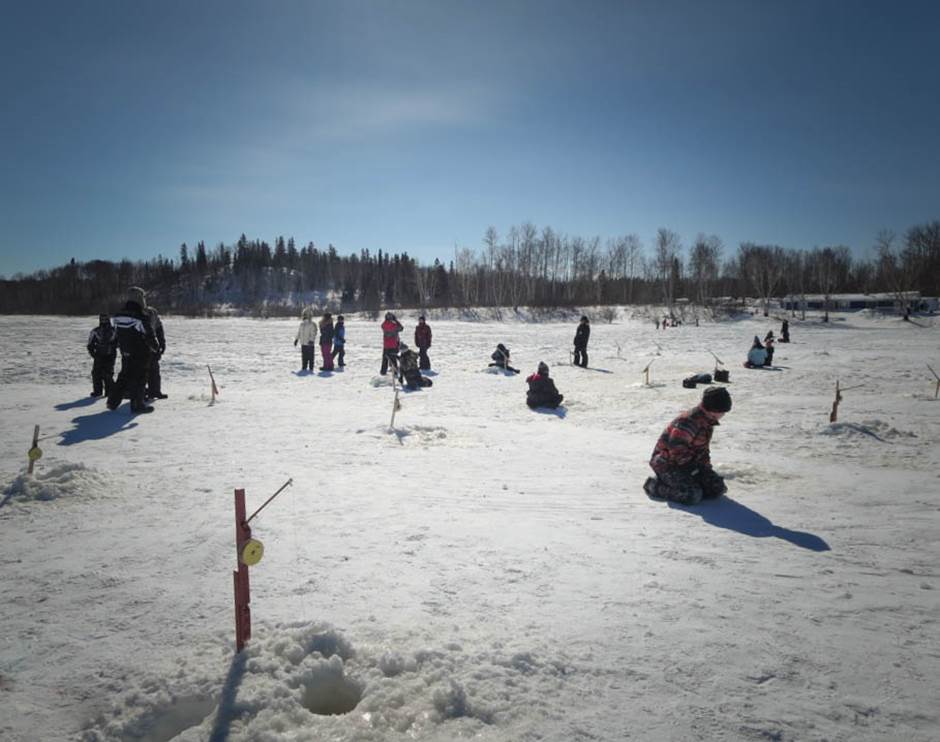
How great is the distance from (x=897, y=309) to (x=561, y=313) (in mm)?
37420

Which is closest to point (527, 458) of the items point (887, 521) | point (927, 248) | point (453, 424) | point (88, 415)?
point (453, 424)

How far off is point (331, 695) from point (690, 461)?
4.35 m

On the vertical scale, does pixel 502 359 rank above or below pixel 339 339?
below

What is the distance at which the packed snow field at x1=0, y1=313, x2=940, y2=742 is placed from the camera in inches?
94.5

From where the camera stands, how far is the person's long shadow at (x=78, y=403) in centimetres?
893

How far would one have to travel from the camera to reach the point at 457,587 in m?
3.49

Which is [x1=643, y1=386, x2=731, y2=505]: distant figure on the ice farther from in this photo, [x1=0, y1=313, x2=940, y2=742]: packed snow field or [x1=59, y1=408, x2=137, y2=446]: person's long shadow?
[x1=59, y1=408, x2=137, y2=446]: person's long shadow

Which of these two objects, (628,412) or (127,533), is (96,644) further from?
(628,412)

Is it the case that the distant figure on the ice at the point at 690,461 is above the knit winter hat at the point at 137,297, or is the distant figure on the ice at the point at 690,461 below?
below

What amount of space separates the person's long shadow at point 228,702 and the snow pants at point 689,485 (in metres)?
4.41

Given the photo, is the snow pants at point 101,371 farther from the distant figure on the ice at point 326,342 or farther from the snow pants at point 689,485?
the snow pants at point 689,485

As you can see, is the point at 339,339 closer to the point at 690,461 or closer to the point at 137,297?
→ the point at 137,297

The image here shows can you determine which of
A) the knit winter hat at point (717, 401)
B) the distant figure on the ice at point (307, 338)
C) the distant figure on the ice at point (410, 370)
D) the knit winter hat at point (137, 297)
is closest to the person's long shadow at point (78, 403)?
the knit winter hat at point (137, 297)

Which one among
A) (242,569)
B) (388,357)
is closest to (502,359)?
(388,357)
